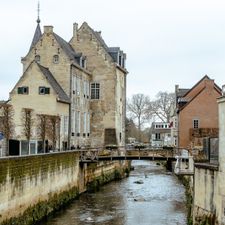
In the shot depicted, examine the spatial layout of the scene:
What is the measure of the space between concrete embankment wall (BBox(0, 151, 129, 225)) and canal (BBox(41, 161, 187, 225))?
0.87 meters

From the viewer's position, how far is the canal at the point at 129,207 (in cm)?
2675

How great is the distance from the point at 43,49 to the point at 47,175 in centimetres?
2067

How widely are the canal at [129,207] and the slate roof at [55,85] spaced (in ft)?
27.2

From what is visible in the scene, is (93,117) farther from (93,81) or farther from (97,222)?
(97,222)

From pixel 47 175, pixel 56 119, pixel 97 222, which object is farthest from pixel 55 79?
pixel 97 222

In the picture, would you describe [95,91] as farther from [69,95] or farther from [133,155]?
[133,155]

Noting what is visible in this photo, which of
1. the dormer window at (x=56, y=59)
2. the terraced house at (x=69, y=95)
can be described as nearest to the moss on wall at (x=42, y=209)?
the terraced house at (x=69, y=95)

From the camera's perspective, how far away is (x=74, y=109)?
47969 mm

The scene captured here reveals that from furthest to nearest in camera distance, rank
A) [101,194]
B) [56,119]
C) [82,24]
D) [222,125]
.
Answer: [82,24] < [56,119] < [101,194] < [222,125]

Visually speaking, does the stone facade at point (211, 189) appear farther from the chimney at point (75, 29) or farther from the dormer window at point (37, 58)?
the chimney at point (75, 29)

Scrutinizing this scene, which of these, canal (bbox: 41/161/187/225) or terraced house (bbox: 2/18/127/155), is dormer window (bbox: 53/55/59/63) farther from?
canal (bbox: 41/161/187/225)

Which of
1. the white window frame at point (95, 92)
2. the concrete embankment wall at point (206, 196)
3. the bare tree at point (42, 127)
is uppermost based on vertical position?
the white window frame at point (95, 92)

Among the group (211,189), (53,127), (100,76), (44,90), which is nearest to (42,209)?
(211,189)

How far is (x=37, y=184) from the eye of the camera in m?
27.5
